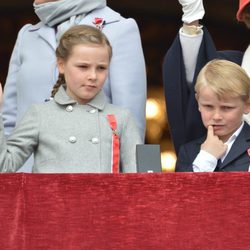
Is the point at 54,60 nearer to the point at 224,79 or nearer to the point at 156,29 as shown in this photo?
the point at 224,79

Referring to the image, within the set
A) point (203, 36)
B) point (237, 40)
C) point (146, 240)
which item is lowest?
point (237, 40)

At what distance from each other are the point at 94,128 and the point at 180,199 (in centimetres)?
72

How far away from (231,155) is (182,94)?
0.39m

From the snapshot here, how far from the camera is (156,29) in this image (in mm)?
8906

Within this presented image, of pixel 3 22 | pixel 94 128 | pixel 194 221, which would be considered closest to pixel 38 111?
pixel 94 128

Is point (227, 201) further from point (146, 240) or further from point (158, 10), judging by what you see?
point (158, 10)

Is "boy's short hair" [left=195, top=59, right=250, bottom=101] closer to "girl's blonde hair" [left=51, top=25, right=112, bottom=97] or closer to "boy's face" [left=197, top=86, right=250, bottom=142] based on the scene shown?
"boy's face" [left=197, top=86, right=250, bottom=142]

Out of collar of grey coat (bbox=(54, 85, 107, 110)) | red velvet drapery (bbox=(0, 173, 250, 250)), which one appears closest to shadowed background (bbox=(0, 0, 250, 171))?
collar of grey coat (bbox=(54, 85, 107, 110))

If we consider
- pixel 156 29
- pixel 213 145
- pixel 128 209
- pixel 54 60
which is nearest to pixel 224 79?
pixel 213 145

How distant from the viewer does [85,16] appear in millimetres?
4395

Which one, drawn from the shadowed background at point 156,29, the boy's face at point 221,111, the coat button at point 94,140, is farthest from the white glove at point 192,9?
the shadowed background at point 156,29

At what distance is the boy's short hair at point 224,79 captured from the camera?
13.1 ft

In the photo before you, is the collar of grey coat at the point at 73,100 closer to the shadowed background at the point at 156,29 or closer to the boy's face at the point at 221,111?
the boy's face at the point at 221,111

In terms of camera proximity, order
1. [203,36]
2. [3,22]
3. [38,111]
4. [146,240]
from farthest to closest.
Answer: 1. [3,22]
2. [203,36]
3. [38,111]
4. [146,240]
